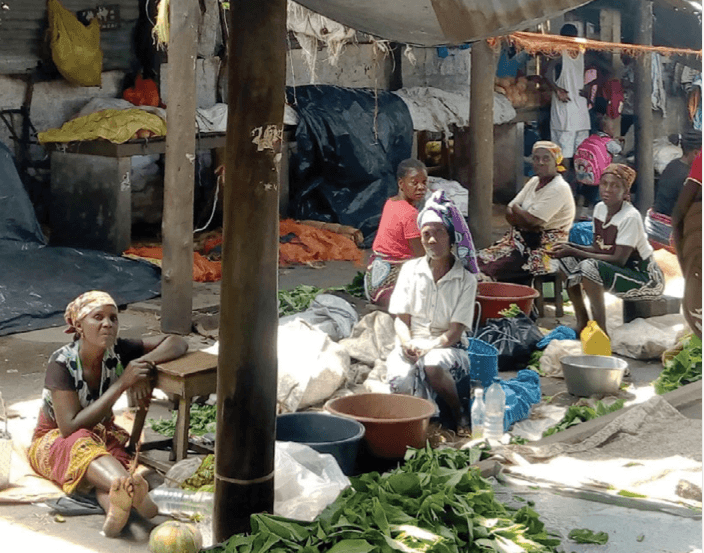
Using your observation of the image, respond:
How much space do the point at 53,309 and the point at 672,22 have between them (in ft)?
43.2

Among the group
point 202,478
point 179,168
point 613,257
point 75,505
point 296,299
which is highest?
point 179,168

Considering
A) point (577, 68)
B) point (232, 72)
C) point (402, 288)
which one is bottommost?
point (402, 288)

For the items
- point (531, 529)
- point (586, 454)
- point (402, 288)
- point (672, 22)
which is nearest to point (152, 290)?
point (402, 288)

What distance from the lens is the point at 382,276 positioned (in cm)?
931

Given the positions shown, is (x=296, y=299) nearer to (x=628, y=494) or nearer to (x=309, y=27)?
(x=309, y=27)


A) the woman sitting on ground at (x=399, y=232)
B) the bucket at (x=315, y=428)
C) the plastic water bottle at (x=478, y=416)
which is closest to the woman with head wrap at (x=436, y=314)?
the plastic water bottle at (x=478, y=416)

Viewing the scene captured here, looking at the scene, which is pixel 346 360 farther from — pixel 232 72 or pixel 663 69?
pixel 663 69

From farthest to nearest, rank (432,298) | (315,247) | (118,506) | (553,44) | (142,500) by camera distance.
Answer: (553,44) < (315,247) < (432,298) < (142,500) < (118,506)

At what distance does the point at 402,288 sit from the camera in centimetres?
731

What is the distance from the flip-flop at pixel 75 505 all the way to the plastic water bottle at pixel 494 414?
96.2 inches

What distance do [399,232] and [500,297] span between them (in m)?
0.97

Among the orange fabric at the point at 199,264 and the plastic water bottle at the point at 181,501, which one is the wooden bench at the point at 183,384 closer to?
the plastic water bottle at the point at 181,501

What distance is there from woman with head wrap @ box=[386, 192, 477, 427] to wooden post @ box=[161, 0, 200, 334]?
2700 millimetres

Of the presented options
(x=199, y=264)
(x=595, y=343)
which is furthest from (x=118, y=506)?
(x=199, y=264)
